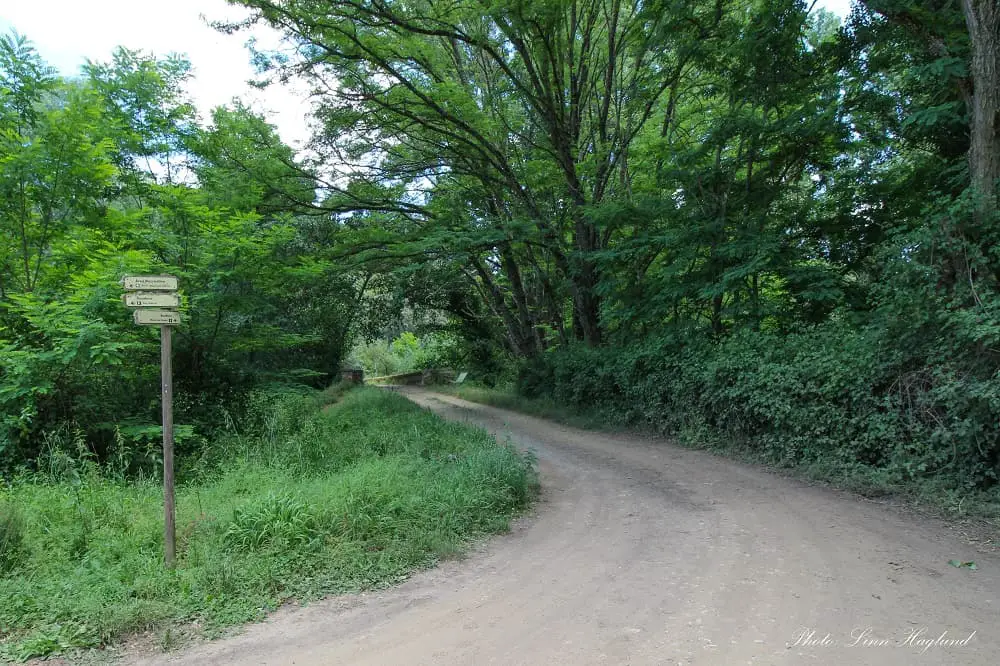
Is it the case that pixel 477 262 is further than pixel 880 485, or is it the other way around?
pixel 477 262

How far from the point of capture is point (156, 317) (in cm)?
494

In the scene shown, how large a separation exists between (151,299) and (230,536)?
2289mm

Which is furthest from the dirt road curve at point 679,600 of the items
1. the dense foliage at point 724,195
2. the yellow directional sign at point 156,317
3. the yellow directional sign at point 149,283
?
the yellow directional sign at point 149,283

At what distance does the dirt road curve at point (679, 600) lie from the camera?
3.56 meters

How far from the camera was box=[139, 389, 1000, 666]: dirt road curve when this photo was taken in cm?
356

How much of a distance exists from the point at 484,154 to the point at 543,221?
2.52 m

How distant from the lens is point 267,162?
14.6 m

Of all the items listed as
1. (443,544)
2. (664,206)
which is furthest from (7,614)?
(664,206)

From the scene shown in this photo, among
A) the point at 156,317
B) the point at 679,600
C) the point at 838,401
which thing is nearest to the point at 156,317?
the point at 156,317

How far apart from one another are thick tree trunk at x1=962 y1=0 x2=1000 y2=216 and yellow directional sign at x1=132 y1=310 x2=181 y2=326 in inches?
369

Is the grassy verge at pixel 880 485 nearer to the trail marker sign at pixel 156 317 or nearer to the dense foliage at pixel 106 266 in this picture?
the trail marker sign at pixel 156 317

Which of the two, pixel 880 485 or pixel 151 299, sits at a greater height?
pixel 151 299

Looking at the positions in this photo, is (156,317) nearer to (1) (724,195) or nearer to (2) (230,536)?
(2) (230,536)

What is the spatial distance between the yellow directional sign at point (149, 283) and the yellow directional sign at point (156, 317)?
0.74 ft
